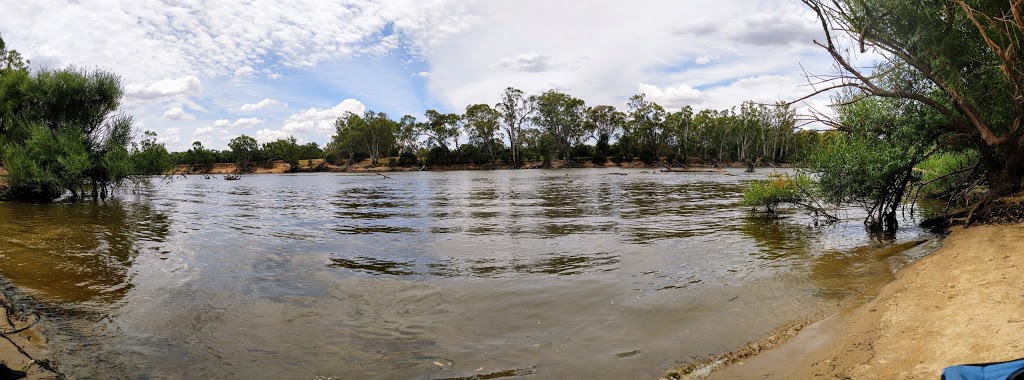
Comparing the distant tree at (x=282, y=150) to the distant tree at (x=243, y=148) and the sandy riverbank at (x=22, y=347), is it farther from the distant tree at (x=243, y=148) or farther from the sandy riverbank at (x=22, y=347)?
the sandy riverbank at (x=22, y=347)

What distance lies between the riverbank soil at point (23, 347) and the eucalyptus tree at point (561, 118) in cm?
9920

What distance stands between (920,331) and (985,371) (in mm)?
2196

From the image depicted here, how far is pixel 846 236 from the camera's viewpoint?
1462 centimetres

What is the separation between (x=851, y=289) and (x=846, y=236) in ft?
23.6

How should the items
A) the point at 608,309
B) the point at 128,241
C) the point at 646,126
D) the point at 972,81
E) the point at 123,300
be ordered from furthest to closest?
1. the point at 646,126
2. the point at 128,241
3. the point at 972,81
4. the point at 123,300
5. the point at 608,309

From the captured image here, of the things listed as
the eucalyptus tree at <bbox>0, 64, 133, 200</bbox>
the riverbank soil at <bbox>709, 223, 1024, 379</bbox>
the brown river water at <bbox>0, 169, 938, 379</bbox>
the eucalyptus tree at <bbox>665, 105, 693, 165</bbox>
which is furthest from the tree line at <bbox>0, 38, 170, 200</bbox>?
the eucalyptus tree at <bbox>665, 105, 693, 165</bbox>

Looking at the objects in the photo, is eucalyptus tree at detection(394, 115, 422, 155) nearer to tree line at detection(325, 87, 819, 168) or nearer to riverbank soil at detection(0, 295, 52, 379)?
tree line at detection(325, 87, 819, 168)

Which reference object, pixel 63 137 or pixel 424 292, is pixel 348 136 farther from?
pixel 424 292

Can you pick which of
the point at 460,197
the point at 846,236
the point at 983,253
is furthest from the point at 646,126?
the point at 983,253

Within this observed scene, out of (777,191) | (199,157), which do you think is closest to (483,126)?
(199,157)

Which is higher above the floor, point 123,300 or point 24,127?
point 24,127

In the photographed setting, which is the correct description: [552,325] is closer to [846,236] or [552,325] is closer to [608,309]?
[608,309]

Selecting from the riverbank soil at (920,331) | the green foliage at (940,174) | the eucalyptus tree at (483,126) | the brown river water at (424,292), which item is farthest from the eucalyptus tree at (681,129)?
the riverbank soil at (920,331)

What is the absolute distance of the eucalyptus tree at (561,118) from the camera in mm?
103438
